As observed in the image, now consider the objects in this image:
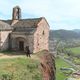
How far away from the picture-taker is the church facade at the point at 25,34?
35.8m

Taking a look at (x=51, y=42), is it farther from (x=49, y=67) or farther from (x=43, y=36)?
(x=49, y=67)

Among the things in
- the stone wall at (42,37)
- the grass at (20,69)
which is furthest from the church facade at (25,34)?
the grass at (20,69)

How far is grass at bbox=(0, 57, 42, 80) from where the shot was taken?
23.1m

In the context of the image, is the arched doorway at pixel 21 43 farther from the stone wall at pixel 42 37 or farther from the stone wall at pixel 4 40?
the stone wall at pixel 42 37

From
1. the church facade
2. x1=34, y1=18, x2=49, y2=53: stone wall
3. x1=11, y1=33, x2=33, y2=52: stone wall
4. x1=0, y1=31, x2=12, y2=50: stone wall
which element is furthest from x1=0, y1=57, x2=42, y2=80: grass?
x1=0, y1=31, x2=12, y2=50: stone wall

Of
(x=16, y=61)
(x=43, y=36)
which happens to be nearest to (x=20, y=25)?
(x=43, y=36)

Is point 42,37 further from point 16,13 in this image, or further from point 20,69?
point 20,69

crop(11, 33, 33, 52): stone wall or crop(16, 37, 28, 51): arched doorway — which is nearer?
crop(11, 33, 33, 52): stone wall

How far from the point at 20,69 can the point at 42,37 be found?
13776 millimetres

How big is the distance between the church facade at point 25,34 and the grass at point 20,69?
7.56 meters

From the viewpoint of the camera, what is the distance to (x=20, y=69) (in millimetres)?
25266

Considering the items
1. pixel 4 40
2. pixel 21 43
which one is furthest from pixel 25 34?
pixel 4 40

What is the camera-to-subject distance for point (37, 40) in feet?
120

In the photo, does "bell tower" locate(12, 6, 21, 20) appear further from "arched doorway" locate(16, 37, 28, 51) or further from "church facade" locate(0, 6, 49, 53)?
"arched doorway" locate(16, 37, 28, 51)
